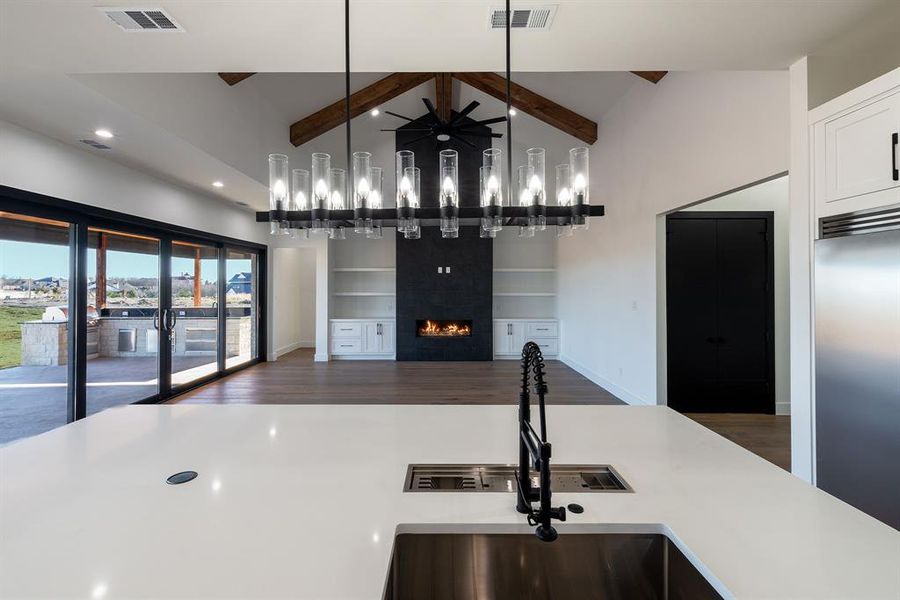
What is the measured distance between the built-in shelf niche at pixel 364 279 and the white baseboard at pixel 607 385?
3.63 meters

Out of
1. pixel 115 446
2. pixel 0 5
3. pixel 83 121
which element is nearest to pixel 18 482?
pixel 115 446

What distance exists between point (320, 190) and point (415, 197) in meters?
0.50

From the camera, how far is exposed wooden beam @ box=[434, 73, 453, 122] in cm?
554

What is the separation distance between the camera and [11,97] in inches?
105

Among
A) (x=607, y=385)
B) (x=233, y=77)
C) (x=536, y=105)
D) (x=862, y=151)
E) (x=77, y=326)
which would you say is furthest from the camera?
(x=536, y=105)

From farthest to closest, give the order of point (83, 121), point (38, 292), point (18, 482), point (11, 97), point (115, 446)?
point (38, 292)
point (83, 121)
point (11, 97)
point (115, 446)
point (18, 482)

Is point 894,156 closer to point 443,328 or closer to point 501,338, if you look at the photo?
point 501,338

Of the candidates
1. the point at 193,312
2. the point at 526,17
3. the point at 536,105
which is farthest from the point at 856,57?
the point at 193,312

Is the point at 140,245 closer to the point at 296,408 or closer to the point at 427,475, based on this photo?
the point at 296,408

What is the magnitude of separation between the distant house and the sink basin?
6.32m

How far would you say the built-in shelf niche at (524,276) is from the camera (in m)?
8.06

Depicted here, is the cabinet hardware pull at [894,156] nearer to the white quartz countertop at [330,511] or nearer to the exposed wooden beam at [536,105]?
the white quartz countertop at [330,511]

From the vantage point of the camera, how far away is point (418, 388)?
5.59 metres

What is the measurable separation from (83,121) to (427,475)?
12.5 ft
